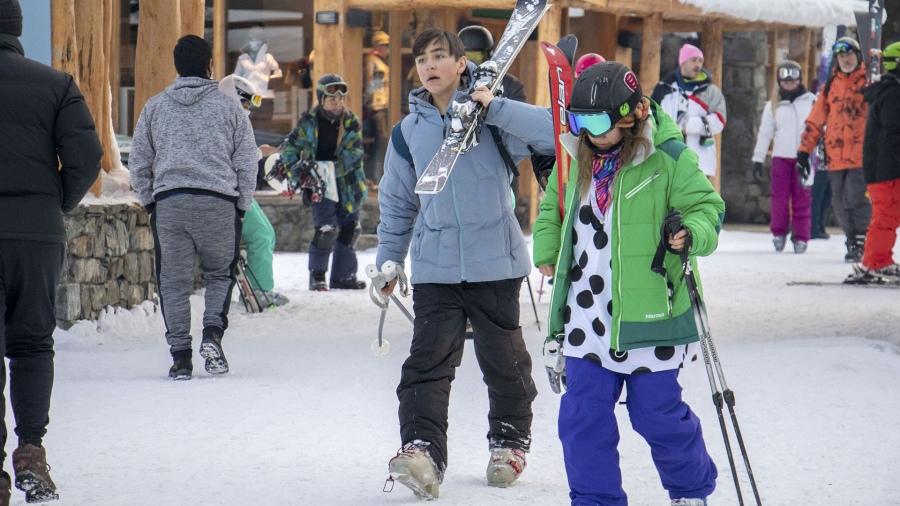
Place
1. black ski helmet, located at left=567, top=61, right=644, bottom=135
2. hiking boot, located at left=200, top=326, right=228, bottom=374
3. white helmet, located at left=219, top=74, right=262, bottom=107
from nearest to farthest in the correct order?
black ski helmet, located at left=567, top=61, right=644, bottom=135 → hiking boot, located at left=200, top=326, right=228, bottom=374 → white helmet, located at left=219, top=74, right=262, bottom=107

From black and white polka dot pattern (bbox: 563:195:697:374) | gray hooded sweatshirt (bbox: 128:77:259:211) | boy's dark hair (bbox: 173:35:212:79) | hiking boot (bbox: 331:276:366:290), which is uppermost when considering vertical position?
boy's dark hair (bbox: 173:35:212:79)

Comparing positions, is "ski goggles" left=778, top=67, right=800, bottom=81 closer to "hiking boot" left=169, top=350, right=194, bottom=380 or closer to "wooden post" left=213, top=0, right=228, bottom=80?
"wooden post" left=213, top=0, right=228, bottom=80

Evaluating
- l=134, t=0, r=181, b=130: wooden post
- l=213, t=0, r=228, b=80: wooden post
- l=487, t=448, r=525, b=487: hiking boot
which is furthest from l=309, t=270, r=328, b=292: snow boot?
l=487, t=448, r=525, b=487: hiking boot

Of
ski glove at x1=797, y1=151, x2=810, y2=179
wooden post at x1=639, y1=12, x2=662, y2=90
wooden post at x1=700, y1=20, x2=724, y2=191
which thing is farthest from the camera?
wooden post at x1=700, y1=20, x2=724, y2=191

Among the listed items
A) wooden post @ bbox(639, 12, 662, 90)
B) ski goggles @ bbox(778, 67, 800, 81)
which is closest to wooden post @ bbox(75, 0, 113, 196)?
ski goggles @ bbox(778, 67, 800, 81)

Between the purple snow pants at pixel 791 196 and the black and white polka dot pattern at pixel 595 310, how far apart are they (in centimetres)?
903

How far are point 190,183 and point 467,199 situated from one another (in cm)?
234

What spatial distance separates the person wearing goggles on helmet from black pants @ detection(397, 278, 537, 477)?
2.07 ft

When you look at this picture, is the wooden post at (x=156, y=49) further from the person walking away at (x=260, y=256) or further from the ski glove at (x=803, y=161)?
the ski glove at (x=803, y=161)

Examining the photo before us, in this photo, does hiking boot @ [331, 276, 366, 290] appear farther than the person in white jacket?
No

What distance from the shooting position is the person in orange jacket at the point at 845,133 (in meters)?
10.6

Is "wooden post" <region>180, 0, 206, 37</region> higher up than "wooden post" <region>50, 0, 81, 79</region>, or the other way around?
"wooden post" <region>180, 0, 206, 37</region>

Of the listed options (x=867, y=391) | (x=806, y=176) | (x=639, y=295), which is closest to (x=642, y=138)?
(x=639, y=295)

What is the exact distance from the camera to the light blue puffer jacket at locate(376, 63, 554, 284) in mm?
4137
